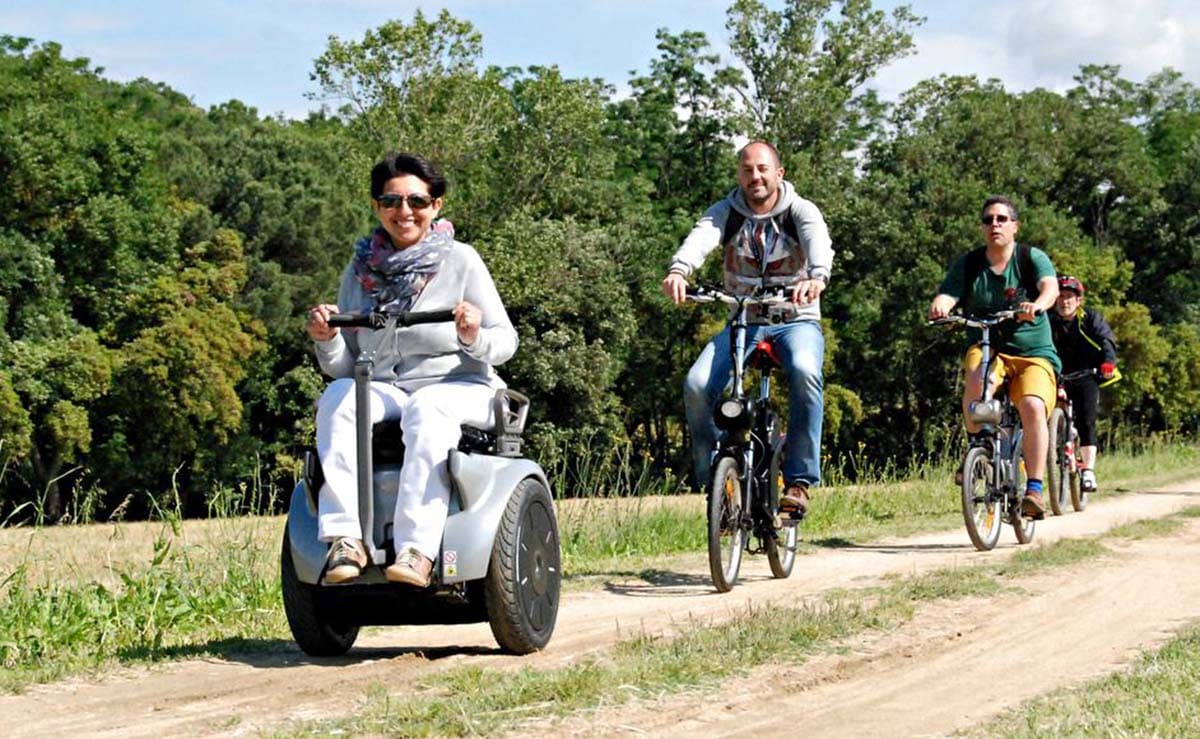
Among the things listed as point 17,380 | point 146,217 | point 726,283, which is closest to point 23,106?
point 146,217

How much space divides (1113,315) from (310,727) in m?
44.1

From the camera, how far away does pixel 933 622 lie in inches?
258

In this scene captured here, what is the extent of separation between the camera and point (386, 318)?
5742 mm

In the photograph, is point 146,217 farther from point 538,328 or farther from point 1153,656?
point 1153,656

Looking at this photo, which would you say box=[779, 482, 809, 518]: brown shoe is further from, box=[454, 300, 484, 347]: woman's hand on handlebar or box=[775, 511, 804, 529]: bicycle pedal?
box=[454, 300, 484, 347]: woman's hand on handlebar

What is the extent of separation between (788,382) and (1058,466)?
571cm

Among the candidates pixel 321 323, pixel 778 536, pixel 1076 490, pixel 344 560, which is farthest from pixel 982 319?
pixel 344 560

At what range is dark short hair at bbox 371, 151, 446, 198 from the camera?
19.7 feet

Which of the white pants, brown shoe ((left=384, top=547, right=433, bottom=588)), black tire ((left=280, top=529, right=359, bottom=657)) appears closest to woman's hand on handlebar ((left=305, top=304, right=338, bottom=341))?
the white pants

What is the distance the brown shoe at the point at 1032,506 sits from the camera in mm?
10391

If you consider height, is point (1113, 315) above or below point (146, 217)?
below

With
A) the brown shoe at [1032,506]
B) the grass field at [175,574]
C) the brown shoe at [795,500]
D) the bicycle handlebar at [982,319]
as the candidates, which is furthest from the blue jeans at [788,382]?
the brown shoe at [1032,506]

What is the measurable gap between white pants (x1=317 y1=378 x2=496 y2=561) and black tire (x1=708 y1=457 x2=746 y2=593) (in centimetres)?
237

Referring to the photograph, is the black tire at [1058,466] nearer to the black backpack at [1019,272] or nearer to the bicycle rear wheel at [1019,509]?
the bicycle rear wheel at [1019,509]
